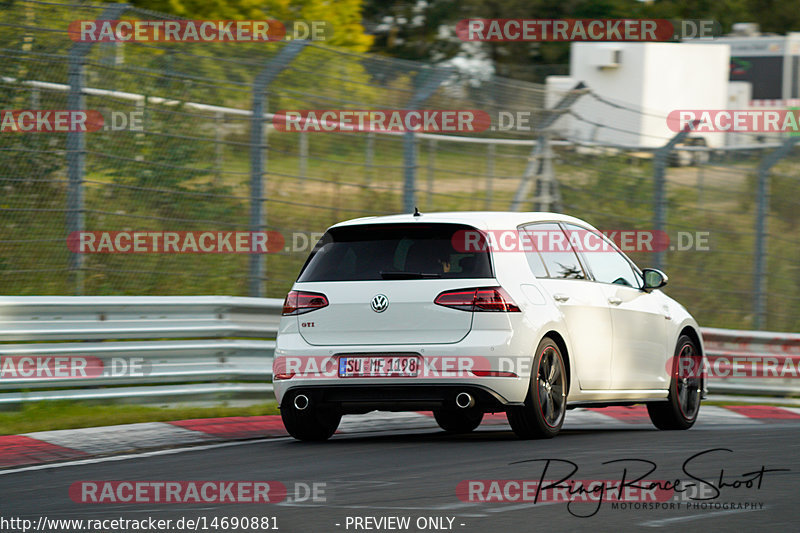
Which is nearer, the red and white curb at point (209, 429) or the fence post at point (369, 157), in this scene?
the red and white curb at point (209, 429)

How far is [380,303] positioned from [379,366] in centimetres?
41

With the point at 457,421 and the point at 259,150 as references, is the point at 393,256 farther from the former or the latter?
the point at 259,150

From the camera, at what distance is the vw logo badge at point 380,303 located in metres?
9.28

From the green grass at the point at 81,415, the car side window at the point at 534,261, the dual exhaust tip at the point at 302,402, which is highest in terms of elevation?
the car side window at the point at 534,261

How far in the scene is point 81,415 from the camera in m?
10.6

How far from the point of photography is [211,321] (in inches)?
471

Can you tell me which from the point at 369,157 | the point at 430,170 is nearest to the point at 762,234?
the point at 430,170

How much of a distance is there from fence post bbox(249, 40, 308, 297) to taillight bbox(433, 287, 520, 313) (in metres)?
4.06

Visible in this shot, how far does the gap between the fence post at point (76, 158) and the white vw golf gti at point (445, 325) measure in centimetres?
294

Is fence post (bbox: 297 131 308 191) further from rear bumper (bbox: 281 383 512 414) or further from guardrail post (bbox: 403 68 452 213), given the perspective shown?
rear bumper (bbox: 281 383 512 414)

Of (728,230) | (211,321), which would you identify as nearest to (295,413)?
(211,321)

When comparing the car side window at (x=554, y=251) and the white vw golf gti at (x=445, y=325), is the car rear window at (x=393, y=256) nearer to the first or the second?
the white vw golf gti at (x=445, y=325)

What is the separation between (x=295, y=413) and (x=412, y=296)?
1320mm

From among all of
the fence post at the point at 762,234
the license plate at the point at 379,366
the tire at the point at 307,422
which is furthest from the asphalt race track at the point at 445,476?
the fence post at the point at 762,234
